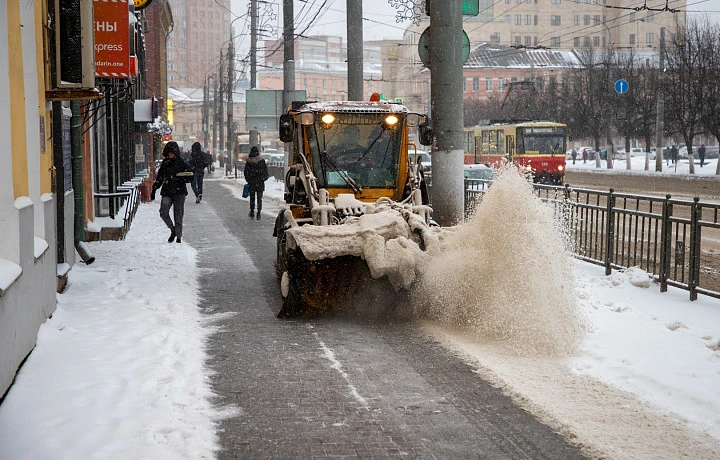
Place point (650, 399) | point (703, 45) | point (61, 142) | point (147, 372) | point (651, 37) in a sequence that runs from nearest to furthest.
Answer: point (650, 399) < point (147, 372) < point (61, 142) < point (703, 45) < point (651, 37)

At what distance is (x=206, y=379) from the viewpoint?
7355 mm

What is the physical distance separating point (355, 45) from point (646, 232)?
10229mm

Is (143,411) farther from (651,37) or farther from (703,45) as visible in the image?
(651,37)

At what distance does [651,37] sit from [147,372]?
126046mm

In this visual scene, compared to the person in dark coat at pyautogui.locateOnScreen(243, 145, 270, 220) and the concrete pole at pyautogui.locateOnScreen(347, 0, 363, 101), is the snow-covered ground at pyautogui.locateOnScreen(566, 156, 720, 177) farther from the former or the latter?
the concrete pole at pyautogui.locateOnScreen(347, 0, 363, 101)

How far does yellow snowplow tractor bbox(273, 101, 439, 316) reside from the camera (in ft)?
32.4

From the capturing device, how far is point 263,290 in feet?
40.4

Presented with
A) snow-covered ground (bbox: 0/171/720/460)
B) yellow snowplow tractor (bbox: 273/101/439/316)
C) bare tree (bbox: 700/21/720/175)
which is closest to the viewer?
snow-covered ground (bbox: 0/171/720/460)

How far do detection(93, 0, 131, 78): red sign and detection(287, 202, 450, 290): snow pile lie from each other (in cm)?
497

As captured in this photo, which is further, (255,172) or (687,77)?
(687,77)

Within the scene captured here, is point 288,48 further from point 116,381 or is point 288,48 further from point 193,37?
point 193,37

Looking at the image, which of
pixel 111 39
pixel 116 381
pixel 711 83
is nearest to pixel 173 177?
pixel 111 39

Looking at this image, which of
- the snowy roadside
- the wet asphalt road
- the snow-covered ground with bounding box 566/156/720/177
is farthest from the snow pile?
the snow-covered ground with bounding box 566/156/720/177

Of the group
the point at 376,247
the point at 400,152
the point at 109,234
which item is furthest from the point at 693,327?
the point at 109,234
